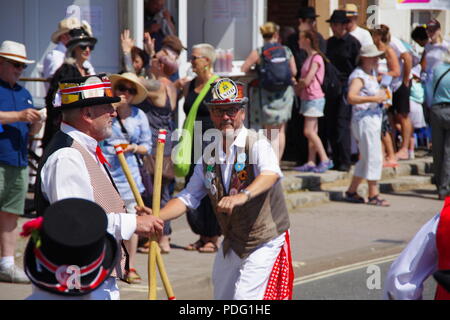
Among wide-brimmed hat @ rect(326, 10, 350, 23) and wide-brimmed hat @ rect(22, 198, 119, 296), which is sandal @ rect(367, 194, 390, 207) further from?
wide-brimmed hat @ rect(22, 198, 119, 296)

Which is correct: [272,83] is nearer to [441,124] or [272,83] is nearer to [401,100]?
[441,124]

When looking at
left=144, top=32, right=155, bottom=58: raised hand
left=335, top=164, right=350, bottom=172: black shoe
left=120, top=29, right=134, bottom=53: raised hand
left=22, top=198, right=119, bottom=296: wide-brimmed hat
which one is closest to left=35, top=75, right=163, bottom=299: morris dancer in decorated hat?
left=22, top=198, right=119, bottom=296: wide-brimmed hat

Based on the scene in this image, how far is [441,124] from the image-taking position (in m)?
13.3

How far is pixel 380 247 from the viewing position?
10.9m

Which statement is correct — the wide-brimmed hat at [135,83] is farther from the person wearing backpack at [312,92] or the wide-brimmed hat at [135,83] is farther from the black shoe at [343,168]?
the black shoe at [343,168]

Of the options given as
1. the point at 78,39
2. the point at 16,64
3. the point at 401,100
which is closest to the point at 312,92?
the point at 401,100

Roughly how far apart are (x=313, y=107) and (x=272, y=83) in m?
0.90

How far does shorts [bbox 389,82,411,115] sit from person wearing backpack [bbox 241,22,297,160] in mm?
2655

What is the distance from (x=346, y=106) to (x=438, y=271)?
10.2 meters

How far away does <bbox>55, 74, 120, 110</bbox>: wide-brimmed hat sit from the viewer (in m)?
5.37

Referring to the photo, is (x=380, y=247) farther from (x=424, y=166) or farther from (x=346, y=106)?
(x=424, y=166)

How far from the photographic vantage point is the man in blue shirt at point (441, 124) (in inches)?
516

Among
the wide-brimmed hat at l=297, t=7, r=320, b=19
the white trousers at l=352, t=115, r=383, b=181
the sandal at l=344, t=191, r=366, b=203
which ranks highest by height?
the wide-brimmed hat at l=297, t=7, r=320, b=19
